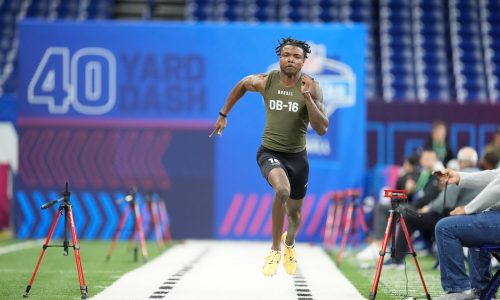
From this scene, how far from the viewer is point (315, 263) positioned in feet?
42.3

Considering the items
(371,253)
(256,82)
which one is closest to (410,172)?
(371,253)

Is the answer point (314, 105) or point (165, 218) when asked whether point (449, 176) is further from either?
point (165, 218)

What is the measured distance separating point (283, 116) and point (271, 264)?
138cm

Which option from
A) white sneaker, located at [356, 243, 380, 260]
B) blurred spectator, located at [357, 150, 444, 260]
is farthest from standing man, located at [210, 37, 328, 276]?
white sneaker, located at [356, 243, 380, 260]

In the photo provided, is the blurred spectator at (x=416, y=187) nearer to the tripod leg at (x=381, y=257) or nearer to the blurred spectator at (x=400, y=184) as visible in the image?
the blurred spectator at (x=400, y=184)

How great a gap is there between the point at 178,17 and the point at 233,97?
15489 mm

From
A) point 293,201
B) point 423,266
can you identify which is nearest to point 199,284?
point 293,201

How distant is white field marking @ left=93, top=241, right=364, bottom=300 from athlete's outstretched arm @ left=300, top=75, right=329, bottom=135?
1.57 m

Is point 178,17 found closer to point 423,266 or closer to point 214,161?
point 214,161

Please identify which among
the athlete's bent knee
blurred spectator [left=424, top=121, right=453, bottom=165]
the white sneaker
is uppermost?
A: blurred spectator [left=424, top=121, right=453, bottom=165]

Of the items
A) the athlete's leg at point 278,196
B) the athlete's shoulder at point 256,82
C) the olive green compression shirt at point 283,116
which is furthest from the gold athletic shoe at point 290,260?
the athlete's shoulder at point 256,82

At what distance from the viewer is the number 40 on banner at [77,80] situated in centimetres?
1706

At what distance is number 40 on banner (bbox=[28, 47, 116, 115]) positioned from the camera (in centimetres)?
1706

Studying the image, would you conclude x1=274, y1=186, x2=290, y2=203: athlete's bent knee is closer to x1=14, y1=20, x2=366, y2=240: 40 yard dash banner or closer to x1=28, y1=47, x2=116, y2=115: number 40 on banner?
x1=14, y1=20, x2=366, y2=240: 40 yard dash banner
